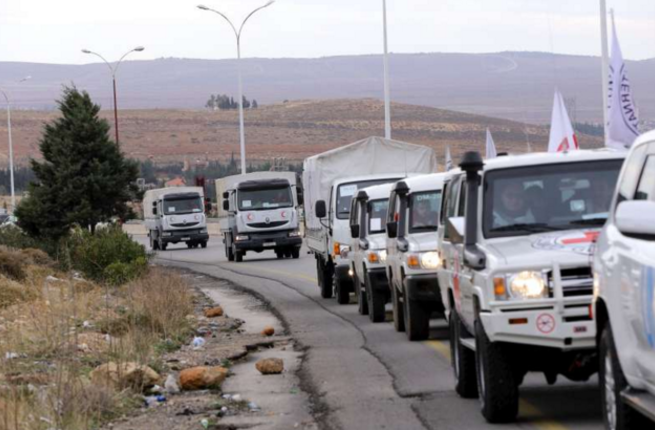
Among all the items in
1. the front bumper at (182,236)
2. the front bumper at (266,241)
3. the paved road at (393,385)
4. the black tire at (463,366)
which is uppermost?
the black tire at (463,366)

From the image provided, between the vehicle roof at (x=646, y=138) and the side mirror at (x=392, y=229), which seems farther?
the side mirror at (x=392, y=229)

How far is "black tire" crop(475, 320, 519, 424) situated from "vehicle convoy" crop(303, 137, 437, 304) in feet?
49.0

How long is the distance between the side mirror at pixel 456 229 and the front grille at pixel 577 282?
153cm

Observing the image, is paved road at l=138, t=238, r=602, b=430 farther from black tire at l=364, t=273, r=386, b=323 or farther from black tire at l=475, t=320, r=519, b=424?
black tire at l=364, t=273, r=386, b=323

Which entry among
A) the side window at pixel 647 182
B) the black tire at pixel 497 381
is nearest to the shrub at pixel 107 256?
the black tire at pixel 497 381

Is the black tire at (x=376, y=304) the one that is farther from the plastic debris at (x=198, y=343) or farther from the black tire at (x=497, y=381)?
the black tire at (x=497, y=381)

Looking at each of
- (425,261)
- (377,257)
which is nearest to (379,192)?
(377,257)

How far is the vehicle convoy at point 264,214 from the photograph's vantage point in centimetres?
4666

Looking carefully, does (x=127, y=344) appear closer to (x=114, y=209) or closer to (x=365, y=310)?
(x=365, y=310)

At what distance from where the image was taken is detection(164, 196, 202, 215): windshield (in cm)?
6225

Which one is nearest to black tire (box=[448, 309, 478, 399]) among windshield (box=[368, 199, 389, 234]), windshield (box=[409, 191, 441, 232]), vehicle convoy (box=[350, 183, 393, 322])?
windshield (box=[409, 191, 441, 232])

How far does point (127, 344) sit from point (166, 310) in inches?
166

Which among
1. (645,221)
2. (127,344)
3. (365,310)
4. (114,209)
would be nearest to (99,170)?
(114,209)

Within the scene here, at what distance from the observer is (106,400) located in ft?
40.5
